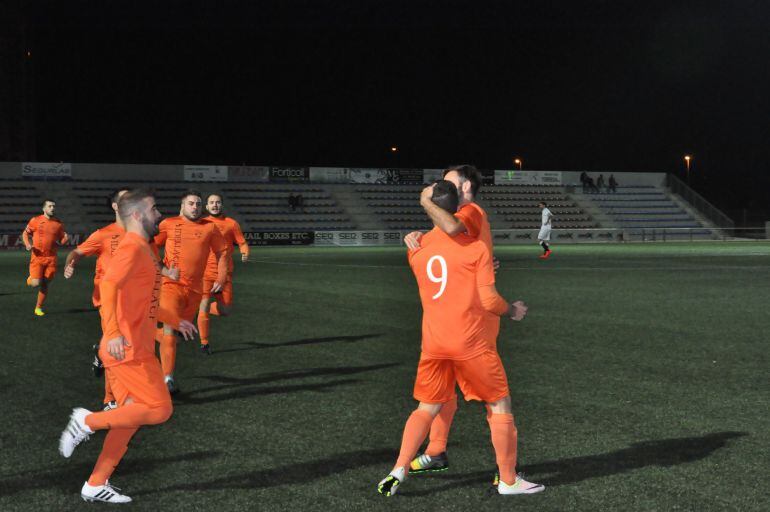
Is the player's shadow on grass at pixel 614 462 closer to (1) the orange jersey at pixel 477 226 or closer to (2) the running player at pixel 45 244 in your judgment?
(1) the orange jersey at pixel 477 226

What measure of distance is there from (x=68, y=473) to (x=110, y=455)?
865mm

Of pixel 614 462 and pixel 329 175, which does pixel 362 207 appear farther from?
pixel 614 462

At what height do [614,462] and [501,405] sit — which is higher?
[501,405]

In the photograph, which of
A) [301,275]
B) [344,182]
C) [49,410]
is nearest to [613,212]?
[344,182]

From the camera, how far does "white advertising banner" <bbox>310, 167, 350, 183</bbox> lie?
66.2 metres

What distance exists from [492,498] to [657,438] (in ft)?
6.36

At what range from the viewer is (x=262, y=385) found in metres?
8.40

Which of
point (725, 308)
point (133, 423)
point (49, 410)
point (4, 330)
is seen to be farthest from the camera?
point (725, 308)

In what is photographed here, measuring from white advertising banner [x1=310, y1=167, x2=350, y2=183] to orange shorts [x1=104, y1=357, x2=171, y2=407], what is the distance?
204ft

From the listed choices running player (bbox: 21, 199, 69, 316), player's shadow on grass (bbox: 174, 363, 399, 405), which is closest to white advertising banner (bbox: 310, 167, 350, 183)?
running player (bbox: 21, 199, 69, 316)

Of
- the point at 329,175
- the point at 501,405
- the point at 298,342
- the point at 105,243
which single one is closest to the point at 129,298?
the point at 501,405

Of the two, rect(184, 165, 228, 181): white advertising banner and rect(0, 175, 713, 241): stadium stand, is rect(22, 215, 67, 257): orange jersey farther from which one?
rect(184, 165, 228, 181): white advertising banner

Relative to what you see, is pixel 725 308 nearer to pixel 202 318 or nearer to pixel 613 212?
pixel 202 318

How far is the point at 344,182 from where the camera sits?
67125 mm
